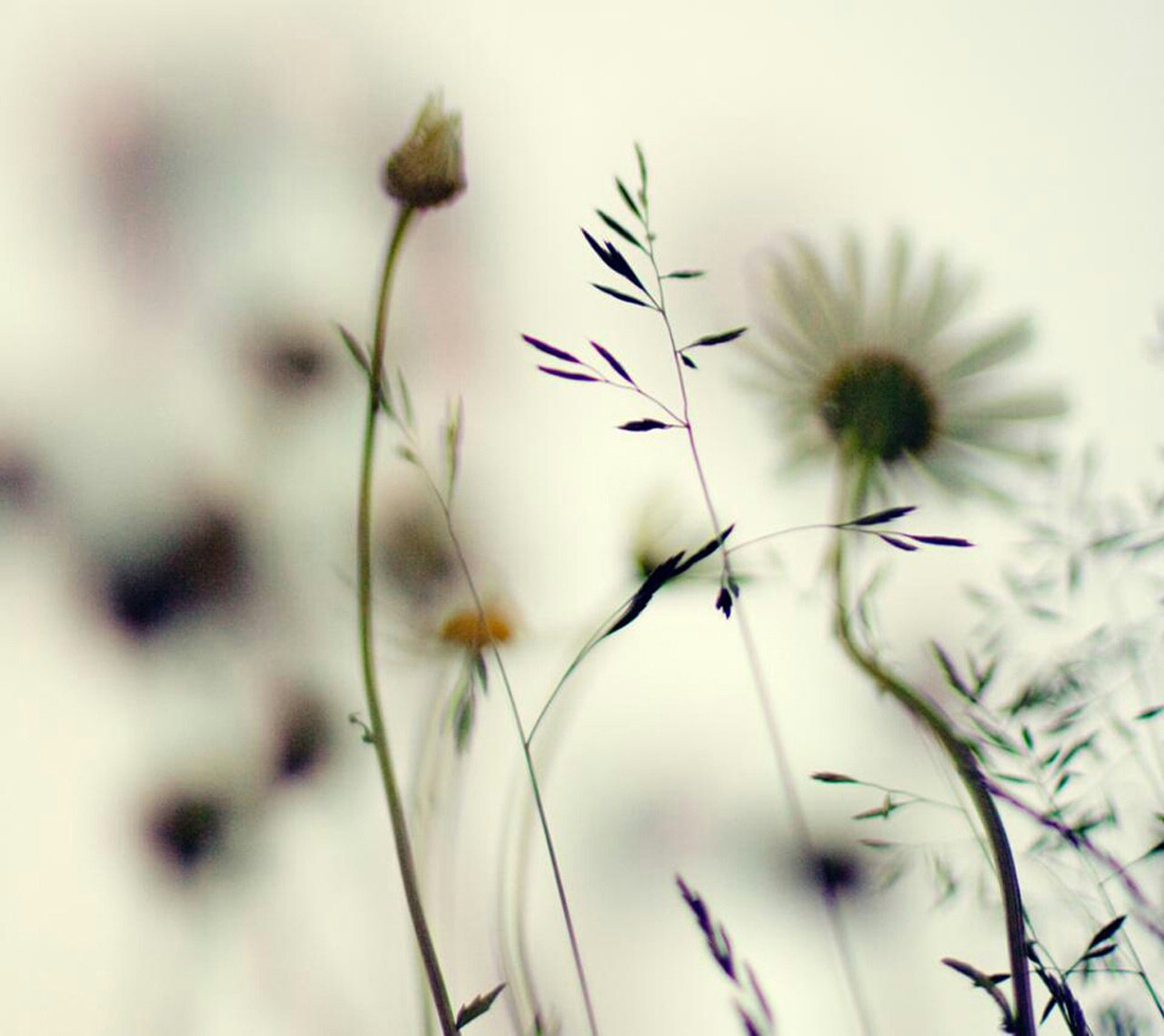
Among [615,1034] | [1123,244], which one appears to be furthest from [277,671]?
[1123,244]

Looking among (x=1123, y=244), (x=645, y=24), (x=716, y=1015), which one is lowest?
(x=716, y=1015)

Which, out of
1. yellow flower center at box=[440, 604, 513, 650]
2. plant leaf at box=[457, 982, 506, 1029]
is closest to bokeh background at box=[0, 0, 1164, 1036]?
yellow flower center at box=[440, 604, 513, 650]

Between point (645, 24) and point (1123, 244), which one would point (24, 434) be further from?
point (1123, 244)

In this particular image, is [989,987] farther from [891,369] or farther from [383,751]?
[891,369]

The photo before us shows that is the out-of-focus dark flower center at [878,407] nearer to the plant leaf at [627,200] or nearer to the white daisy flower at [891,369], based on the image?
the white daisy flower at [891,369]

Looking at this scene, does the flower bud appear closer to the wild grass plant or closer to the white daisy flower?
the wild grass plant

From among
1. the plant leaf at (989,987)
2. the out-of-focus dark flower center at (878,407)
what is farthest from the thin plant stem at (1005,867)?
the out-of-focus dark flower center at (878,407)
